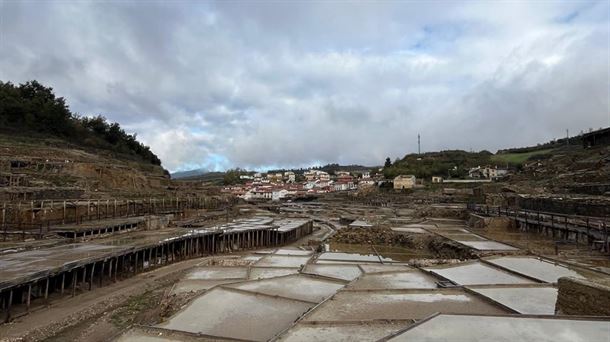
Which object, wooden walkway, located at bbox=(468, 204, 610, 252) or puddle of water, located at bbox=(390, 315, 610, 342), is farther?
wooden walkway, located at bbox=(468, 204, 610, 252)

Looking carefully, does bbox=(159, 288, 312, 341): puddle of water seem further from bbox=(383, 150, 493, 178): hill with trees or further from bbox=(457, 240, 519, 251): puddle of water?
bbox=(383, 150, 493, 178): hill with trees

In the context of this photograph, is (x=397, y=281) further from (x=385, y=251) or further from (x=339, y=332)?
(x=385, y=251)

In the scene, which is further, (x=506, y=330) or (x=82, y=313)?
(x=82, y=313)

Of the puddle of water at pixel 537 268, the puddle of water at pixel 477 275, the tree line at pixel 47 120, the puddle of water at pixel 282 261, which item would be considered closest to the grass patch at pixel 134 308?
the puddle of water at pixel 282 261

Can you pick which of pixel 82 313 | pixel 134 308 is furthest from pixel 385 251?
pixel 82 313

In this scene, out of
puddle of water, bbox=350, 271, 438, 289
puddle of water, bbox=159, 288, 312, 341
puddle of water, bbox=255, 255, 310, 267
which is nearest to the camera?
puddle of water, bbox=159, 288, 312, 341

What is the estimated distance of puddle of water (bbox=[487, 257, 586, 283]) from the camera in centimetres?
1299

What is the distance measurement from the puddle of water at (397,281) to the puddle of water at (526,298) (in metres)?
1.77

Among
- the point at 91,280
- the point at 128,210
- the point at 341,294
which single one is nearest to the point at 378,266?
the point at 341,294

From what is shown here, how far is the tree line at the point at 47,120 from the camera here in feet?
177

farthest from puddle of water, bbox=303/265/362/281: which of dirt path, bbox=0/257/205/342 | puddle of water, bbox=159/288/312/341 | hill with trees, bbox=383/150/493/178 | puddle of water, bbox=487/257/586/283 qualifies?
hill with trees, bbox=383/150/493/178

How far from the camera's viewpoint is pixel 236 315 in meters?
9.44

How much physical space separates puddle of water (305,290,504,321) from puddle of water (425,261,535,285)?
2004 mm

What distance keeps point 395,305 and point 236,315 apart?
3.80m
